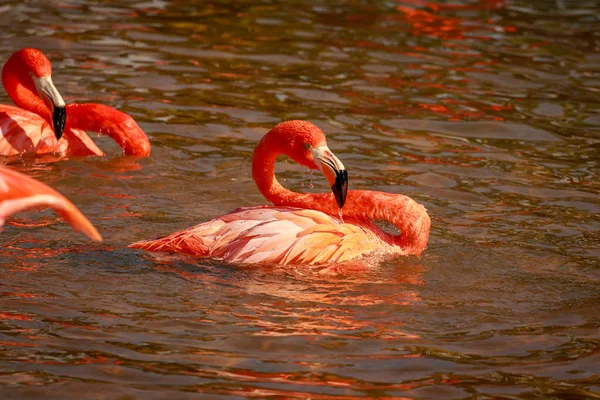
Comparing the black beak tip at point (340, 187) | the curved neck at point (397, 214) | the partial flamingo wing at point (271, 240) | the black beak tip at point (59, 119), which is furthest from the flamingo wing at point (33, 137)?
the black beak tip at point (340, 187)

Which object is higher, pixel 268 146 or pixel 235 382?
pixel 268 146

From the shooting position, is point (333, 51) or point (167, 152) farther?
point (333, 51)

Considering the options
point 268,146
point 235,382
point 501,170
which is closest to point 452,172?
point 501,170

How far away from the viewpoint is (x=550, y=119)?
9.43 meters

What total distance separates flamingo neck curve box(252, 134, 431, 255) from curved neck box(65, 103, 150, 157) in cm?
217

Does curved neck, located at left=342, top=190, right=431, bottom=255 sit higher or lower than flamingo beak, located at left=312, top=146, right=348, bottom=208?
lower

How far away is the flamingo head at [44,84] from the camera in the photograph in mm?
7754

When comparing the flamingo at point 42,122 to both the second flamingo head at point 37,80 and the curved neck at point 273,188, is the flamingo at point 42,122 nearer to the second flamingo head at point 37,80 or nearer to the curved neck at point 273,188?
the second flamingo head at point 37,80

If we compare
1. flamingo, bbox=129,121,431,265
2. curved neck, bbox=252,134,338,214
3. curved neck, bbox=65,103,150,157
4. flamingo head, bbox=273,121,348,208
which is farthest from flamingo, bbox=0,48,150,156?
flamingo head, bbox=273,121,348,208

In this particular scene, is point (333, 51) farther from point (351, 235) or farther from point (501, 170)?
point (351, 235)

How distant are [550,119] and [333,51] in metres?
2.80

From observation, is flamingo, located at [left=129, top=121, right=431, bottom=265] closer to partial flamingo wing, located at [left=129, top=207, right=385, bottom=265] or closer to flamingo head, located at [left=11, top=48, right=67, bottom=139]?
partial flamingo wing, located at [left=129, top=207, right=385, bottom=265]

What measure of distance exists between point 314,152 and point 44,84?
2862 mm

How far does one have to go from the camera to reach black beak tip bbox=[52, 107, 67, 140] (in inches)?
305
